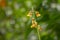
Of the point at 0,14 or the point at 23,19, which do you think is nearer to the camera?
the point at 23,19

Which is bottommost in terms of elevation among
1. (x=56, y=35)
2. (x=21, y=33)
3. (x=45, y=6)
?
(x=56, y=35)

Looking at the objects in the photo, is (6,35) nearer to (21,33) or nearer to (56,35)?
(21,33)

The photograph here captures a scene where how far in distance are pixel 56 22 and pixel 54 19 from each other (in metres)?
0.03

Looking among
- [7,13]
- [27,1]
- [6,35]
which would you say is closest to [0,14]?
[7,13]

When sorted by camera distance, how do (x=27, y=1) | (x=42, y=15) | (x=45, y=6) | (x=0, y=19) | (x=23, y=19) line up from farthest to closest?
(x=0, y=19) → (x=23, y=19) → (x=27, y=1) → (x=45, y=6) → (x=42, y=15)

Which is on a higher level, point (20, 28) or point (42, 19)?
point (20, 28)

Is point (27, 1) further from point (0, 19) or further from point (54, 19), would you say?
point (0, 19)

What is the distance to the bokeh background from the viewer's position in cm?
120

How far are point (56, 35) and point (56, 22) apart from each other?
82 mm

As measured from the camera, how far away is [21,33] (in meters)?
1.88

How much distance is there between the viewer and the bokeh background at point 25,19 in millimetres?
1200

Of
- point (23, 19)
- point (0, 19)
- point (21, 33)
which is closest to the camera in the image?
point (23, 19)

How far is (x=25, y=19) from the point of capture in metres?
1.71

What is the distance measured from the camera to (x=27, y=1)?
152cm
